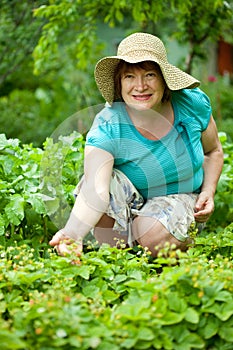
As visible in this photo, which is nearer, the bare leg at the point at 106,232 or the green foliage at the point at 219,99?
the bare leg at the point at 106,232

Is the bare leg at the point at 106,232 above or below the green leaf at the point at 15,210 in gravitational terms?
below

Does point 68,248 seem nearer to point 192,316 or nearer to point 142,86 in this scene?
point 192,316

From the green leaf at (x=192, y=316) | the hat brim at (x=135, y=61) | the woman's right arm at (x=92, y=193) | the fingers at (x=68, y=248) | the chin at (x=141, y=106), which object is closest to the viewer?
the green leaf at (x=192, y=316)

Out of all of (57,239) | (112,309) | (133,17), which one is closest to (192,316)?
(112,309)

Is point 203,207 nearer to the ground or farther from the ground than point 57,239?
nearer to the ground

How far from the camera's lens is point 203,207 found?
366cm

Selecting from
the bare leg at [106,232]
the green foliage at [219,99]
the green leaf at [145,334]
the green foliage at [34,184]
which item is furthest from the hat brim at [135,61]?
the green foliage at [219,99]

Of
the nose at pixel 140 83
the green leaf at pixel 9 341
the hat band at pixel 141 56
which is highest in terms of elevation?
the hat band at pixel 141 56


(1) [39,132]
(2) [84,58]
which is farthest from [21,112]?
(2) [84,58]

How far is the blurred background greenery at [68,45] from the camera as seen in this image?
19.0 ft

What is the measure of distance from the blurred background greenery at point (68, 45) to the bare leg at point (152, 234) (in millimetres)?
2066

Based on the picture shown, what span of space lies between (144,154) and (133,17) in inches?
120

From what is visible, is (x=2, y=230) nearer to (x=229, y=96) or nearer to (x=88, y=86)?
(x=88, y=86)

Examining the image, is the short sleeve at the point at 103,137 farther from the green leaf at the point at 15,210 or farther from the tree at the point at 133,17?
the tree at the point at 133,17
